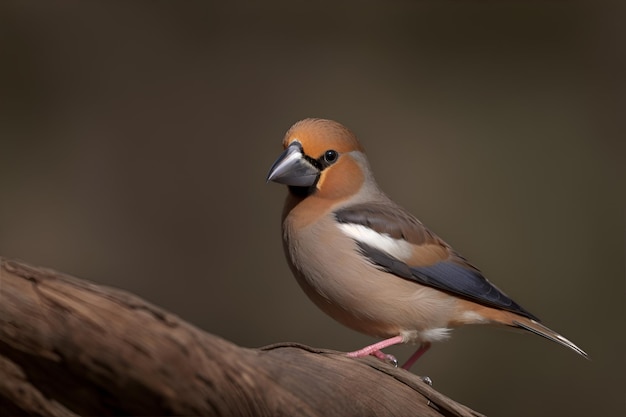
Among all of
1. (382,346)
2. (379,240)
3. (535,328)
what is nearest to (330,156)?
(379,240)

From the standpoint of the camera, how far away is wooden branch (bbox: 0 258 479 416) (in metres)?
1.58

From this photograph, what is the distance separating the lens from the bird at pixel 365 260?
257cm

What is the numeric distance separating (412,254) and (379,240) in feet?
0.38

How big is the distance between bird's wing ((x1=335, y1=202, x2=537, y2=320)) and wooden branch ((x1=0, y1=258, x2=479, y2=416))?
0.95 m

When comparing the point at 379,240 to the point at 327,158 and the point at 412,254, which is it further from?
the point at 327,158

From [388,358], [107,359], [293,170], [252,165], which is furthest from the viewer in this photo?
[252,165]

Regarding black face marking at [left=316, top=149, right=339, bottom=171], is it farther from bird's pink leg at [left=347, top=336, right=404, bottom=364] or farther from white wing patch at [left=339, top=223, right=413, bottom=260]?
bird's pink leg at [left=347, top=336, right=404, bottom=364]

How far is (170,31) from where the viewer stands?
5.32 metres

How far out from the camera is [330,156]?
2.77 meters

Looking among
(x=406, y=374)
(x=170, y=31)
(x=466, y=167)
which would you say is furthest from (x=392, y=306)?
(x=170, y=31)

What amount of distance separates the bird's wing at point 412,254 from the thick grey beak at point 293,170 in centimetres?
14

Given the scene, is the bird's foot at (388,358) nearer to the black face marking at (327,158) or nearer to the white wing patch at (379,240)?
the white wing patch at (379,240)

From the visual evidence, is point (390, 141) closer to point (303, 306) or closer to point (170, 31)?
point (303, 306)

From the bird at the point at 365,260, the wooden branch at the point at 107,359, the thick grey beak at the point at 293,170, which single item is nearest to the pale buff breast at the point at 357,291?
the bird at the point at 365,260
